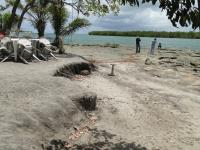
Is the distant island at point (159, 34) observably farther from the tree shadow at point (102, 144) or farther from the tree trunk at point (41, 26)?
the tree shadow at point (102, 144)

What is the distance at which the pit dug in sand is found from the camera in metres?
20.8

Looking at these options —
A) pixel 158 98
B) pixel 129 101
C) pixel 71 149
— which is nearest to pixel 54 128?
pixel 71 149

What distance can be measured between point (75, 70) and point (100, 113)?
7.55 m

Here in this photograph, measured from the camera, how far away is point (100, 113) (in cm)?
1568

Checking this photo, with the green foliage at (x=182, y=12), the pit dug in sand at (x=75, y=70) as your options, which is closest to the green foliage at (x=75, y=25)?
the pit dug in sand at (x=75, y=70)

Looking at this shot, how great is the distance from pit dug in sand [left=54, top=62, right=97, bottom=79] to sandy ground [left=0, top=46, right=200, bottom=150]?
1.27 feet

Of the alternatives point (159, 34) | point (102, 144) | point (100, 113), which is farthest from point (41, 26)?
point (159, 34)

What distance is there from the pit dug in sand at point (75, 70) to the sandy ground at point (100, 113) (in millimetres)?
387

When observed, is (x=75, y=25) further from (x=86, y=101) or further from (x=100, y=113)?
(x=86, y=101)

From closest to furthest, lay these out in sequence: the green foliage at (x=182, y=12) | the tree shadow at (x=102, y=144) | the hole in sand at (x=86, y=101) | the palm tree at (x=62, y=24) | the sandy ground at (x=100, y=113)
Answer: the green foliage at (x=182, y=12) → the sandy ground at (x=100, y=113) → the tree shadow at (x=102, y=144) → the hole in sand at (x=86, y=101) → the palm tree at (x=62, y=24)

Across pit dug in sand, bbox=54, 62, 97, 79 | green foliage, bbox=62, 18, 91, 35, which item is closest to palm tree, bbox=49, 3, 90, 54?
green foliage, bbox=62, 18, 91, 35

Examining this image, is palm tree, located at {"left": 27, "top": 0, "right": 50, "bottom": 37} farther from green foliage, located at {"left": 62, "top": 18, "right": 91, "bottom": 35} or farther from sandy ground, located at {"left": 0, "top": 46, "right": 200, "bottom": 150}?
sandy ground, located at {"left": 0, "top": 46, "right": 200, "bottom": 150}

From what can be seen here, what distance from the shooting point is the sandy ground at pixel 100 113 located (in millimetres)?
11117

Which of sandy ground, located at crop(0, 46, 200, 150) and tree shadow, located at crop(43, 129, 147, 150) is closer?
sandy ground, located at crop(0, 46, 200, 150)
